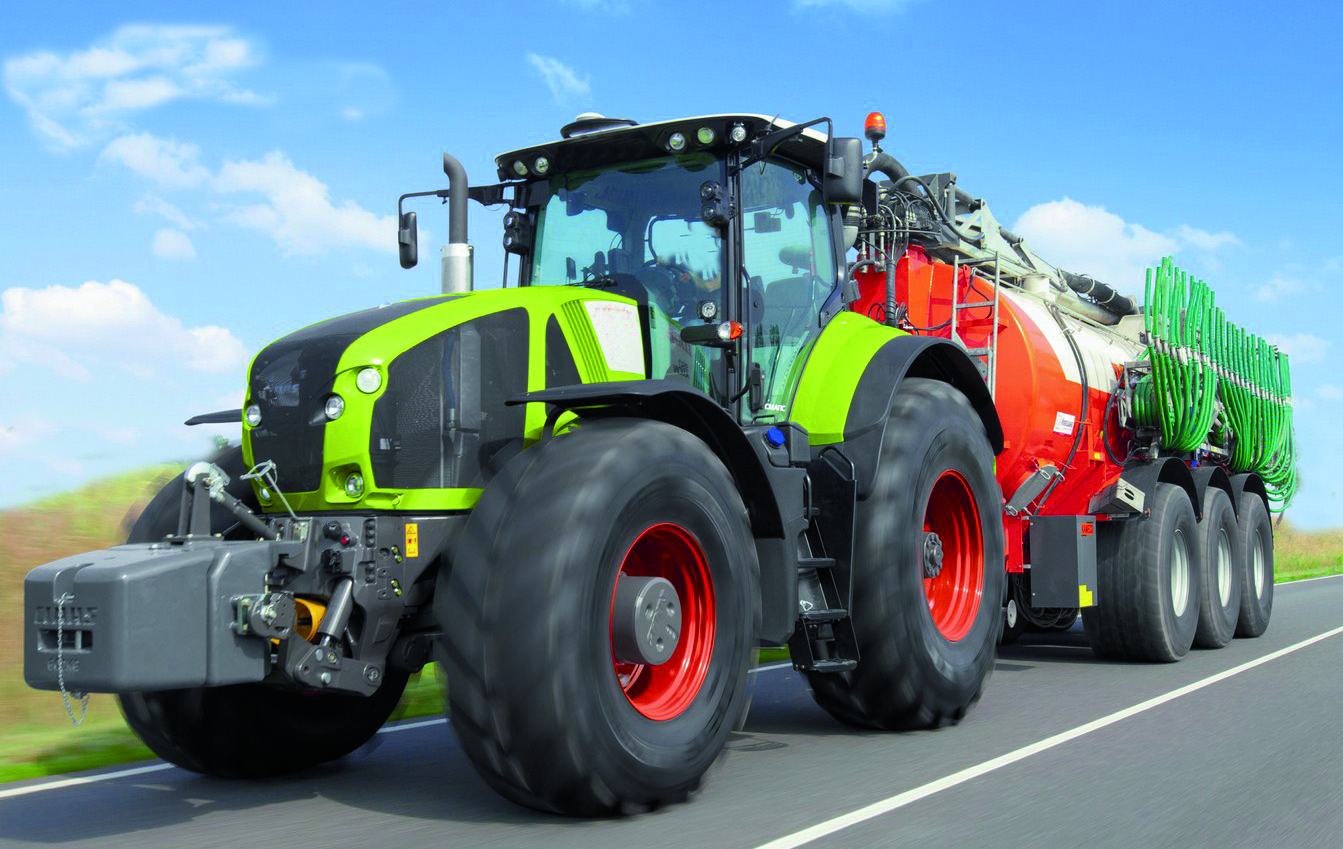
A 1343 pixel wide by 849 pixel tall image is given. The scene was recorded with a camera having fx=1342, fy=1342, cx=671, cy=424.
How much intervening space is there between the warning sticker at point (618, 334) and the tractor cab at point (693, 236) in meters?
0.10

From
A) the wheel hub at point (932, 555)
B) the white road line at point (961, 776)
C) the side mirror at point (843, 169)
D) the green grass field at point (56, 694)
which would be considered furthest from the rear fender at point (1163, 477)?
the side mirror at point (843, 169)

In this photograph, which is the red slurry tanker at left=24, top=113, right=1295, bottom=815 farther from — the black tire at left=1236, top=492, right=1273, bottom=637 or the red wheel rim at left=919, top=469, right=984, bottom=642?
the black tire at left=1236, top=492, right=1273, bottom=637

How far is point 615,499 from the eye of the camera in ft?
16.4

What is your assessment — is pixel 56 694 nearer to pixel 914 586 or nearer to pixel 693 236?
pixel 693 236

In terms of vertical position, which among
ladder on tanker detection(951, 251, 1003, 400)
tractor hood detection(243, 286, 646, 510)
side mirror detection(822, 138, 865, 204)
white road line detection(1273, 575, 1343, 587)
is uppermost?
side mirror detection(822, 138, 865, 204)

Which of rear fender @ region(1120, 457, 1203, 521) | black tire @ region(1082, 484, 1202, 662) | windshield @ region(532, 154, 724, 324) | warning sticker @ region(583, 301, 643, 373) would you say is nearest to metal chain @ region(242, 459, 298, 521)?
warning sticker @ region(583, 301, 643, 373)

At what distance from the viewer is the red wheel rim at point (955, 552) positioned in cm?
764

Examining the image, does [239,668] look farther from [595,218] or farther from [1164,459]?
[1164,459]

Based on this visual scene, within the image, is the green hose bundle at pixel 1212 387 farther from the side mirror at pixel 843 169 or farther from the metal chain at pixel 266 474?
the metal chain at pixel 266 474

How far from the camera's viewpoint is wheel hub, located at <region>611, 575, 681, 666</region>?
5152 mm

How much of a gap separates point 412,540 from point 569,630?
81 centimetres

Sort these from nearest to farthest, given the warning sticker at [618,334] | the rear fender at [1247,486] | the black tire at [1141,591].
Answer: the warning sticker at [618,334] < the black tire at [1141,591] < the rear fender at [1247,486]

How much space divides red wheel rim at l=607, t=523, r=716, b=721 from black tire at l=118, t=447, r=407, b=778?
3.86 feet

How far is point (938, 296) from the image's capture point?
9695 mm
